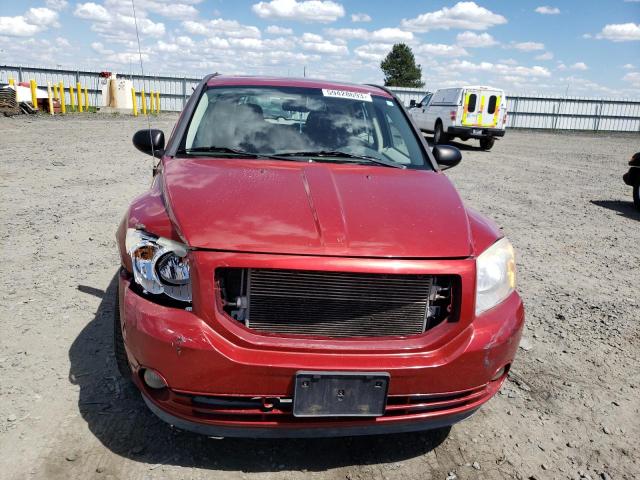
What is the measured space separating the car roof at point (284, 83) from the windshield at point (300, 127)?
8 centimetres

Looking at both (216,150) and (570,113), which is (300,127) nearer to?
(216,150)

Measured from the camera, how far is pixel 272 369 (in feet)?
6.62

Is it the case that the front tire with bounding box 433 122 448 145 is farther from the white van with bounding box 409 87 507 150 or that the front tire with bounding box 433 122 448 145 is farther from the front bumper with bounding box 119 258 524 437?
the front bumper with bounding box 119 258 524 437

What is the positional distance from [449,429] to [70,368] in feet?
7.12

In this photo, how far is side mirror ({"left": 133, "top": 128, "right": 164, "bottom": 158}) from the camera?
3565mm

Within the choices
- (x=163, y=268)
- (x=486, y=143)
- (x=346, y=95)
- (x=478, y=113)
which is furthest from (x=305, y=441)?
(x=486, y=143)

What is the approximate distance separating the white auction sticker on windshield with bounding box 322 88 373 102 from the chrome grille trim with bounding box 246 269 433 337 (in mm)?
2008

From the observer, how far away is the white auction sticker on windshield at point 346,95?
12.4 ft

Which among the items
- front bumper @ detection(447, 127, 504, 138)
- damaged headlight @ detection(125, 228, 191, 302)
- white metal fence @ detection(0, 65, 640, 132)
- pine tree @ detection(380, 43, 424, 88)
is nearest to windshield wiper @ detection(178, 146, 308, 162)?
damaged headlight @ detection(125, 228, 191, 302)

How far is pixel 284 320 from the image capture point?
2143 mm

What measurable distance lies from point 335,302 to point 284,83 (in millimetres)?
2223

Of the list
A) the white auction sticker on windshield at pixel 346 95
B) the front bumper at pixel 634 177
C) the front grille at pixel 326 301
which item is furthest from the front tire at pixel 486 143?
the front grille at pixel 326 301

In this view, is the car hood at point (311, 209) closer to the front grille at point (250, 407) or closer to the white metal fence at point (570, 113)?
the front grille at point (250, 407)

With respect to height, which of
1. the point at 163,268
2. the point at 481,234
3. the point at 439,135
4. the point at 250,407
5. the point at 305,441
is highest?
the point at 481,234
